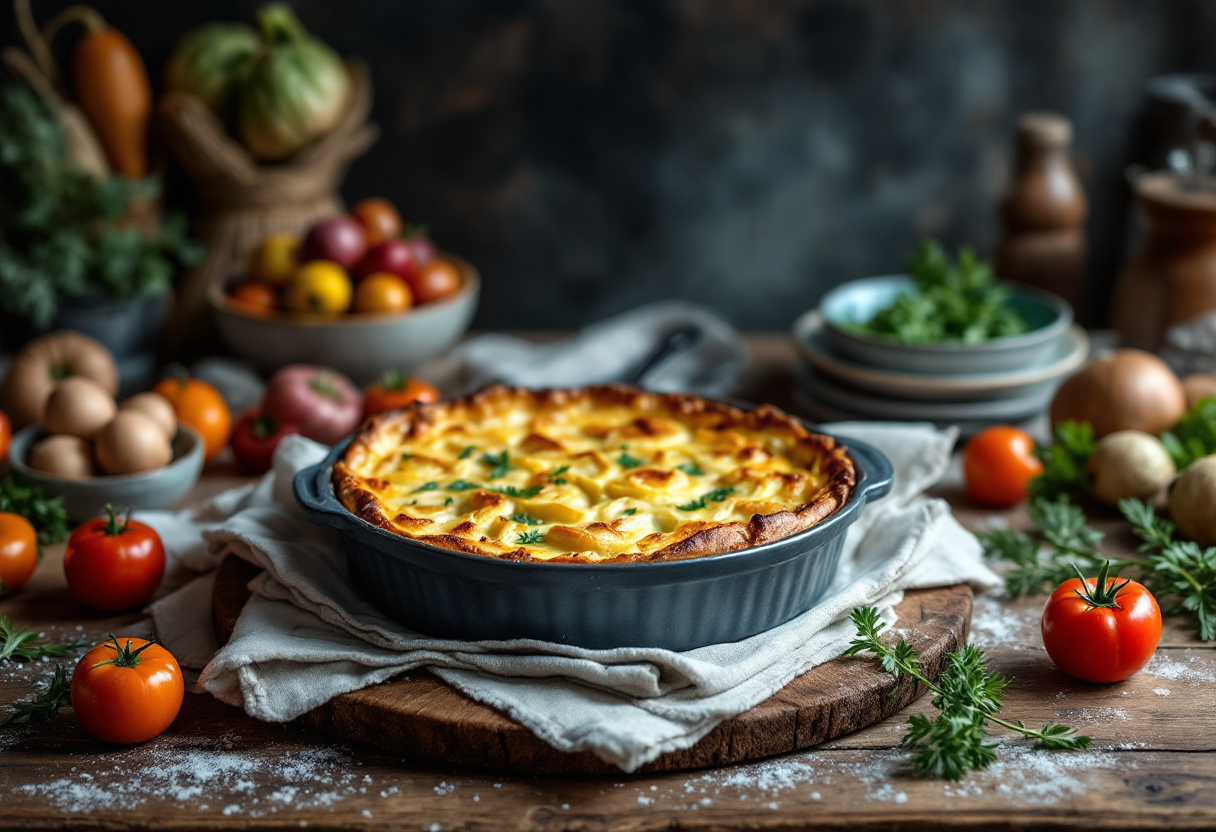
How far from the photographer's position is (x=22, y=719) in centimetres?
202

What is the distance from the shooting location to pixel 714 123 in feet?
14.8

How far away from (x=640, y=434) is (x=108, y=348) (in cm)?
200

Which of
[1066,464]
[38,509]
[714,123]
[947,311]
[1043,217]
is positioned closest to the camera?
[38,509]

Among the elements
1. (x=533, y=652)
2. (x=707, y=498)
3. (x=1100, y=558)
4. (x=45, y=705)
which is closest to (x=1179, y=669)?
(x=1100, y=558)

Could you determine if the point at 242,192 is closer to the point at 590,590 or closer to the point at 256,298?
the point at 256,298

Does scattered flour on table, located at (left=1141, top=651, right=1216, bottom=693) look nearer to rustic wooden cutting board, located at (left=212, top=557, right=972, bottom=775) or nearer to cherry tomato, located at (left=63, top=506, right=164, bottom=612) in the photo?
rustic wooden cutting board, located at (left=212, top=557, right=972, bottom=775)

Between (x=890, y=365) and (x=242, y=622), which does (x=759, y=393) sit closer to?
(x=890, y=365)

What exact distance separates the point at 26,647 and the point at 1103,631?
1978mm

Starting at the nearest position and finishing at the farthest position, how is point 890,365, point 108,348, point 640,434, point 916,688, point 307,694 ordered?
1. point 307,694
2. point 916,688
3. point 640,434
4. point 890,365
5. point 108,348

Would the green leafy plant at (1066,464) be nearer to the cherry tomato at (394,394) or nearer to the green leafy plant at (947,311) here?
the green leafy plant at (947,311)

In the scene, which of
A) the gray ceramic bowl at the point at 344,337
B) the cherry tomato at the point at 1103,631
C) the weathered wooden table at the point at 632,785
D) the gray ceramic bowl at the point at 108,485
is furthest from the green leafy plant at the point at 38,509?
the cherry tomato at the point at 1103,631

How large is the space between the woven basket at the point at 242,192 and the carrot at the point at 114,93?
140mm

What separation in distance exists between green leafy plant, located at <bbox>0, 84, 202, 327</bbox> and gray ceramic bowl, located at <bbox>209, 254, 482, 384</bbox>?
270mm

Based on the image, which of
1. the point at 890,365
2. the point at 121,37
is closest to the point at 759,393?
the point at 890,365
